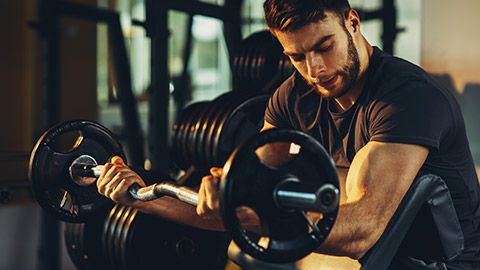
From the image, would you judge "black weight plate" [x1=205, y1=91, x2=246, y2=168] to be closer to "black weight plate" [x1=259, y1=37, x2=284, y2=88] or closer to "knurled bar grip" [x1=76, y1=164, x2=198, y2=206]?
"black weight plate" [x1=259, y1=37, x2=284, y2=88]

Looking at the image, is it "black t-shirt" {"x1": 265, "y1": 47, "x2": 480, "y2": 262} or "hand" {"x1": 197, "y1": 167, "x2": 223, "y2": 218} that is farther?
"black t-shirt" {"x1": 265, "y1": 47, "x2": 480, "y2": 262}

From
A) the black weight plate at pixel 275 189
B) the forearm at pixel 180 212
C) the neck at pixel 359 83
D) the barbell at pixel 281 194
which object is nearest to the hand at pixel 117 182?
the forearm at pixel 180 212

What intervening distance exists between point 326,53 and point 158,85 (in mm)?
1358

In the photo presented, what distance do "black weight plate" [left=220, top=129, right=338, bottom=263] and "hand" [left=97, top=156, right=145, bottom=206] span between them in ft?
1.54

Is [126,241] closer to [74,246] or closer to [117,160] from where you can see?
[74,246]

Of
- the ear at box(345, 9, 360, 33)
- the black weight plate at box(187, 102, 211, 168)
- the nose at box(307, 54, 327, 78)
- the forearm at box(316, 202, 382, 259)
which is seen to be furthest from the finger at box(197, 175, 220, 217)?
the black weight plate at box(187, 102, 211, 168)

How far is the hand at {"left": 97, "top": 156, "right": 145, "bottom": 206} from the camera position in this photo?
4.46 ft

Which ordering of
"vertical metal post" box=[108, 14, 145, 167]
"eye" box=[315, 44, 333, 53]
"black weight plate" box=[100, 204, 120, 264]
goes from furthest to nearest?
"vertical metal post" box=[108, 14, 145, 167] → "black weight plate" box=[100, 204, 120, 264] → "eye" box=[315, 44, 333, 53]

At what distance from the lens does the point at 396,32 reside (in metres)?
3.09

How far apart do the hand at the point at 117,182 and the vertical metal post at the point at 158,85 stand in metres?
1.21

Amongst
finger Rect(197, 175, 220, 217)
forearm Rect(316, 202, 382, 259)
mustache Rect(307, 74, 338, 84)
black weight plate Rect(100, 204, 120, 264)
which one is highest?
mustache Rect(307, 74, 338, 84)

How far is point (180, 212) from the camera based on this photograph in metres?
1.56

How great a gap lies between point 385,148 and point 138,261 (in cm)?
128

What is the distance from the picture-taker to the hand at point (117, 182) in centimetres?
136
